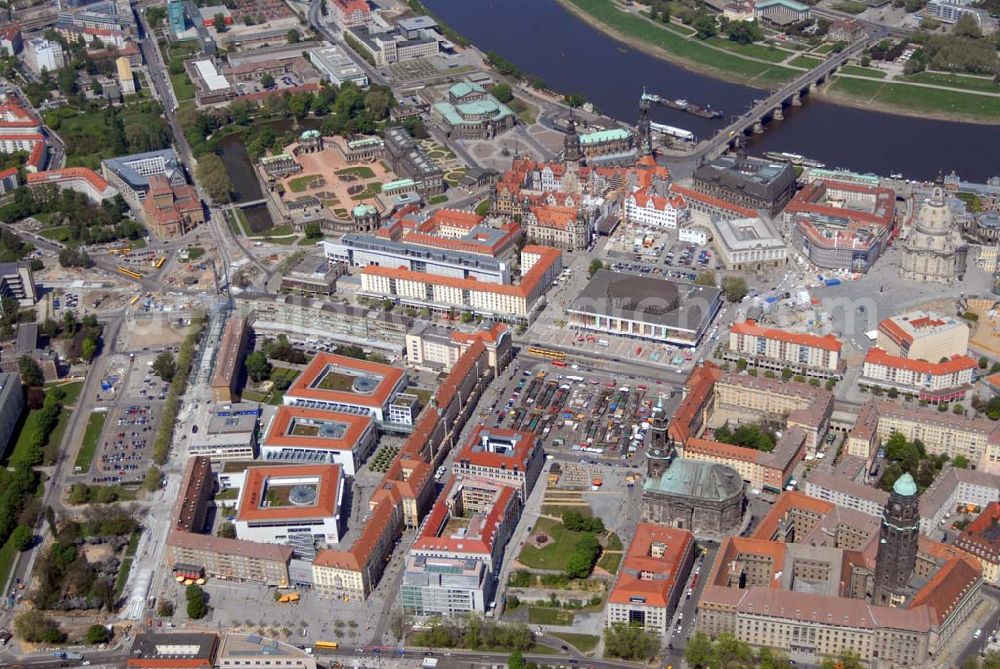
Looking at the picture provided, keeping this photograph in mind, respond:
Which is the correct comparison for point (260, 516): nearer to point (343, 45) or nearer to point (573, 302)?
point (573, 302)

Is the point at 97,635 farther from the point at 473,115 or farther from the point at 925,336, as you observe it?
the point at 473,115

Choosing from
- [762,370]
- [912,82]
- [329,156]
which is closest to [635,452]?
[762,370]

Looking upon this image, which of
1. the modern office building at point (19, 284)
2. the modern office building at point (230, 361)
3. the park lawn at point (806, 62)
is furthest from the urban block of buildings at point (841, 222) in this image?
the modern office building at point (19, 284)

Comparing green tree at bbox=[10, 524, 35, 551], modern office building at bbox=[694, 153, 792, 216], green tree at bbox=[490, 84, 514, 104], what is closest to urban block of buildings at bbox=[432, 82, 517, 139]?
green tree at bbox=[490, 84, 514, 104]

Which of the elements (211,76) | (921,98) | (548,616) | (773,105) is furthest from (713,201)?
(211,76)

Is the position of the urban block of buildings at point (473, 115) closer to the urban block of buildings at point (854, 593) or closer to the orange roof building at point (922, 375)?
the orange roof building at point (922, 375)
